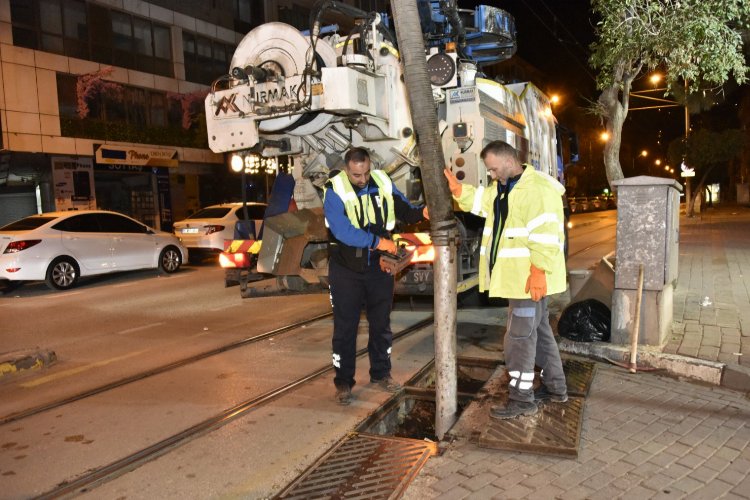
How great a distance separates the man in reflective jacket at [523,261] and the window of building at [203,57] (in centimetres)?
2572

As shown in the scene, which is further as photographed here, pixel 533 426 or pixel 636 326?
pixel 636 326

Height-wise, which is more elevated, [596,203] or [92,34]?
[92,34]

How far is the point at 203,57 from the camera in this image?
27359 millimetres

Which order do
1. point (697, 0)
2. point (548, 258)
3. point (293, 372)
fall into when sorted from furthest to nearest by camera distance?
point (697, 0) < point (293, 372) < point (548, 258)

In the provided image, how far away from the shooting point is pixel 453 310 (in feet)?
12.3

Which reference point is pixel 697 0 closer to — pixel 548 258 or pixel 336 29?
pixel 336 29

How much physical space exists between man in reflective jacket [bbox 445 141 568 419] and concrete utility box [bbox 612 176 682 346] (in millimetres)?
1615

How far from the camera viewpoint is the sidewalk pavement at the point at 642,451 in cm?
301

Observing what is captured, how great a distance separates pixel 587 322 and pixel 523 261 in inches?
88.0

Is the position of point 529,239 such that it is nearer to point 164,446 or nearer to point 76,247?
point 164,446

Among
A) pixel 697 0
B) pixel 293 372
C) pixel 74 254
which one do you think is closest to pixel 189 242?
pixel 74 254

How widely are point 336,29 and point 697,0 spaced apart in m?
4.70

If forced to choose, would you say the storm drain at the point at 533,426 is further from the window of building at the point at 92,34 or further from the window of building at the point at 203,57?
the window of building at the point at 203,57

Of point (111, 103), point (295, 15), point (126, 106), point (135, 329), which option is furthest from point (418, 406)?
point (295, 15)
